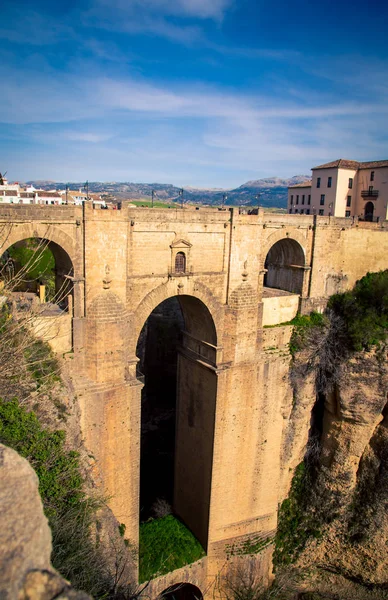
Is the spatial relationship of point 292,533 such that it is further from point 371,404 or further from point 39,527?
point 39,527

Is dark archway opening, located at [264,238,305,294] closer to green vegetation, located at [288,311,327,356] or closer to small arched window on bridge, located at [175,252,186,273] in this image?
green vegetation, located at [288,311,327,356]

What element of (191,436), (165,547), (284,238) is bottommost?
(165,547)

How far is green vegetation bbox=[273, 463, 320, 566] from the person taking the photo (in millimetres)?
19266

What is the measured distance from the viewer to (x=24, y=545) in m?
3.12

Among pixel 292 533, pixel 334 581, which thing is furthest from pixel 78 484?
pixel 334 581

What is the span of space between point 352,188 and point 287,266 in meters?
14.3

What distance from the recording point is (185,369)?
18.3 metres

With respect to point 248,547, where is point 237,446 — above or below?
above

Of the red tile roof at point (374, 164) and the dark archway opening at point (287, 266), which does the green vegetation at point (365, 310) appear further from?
the red tile roof at point (374, 164)

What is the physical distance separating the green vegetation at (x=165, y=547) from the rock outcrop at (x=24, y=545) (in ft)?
45.3

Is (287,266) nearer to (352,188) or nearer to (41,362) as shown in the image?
(41,362)

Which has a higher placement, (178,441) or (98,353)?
(98,353)

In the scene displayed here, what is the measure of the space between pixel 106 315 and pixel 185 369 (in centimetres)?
558

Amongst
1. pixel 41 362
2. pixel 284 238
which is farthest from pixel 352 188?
pixel 41 362
